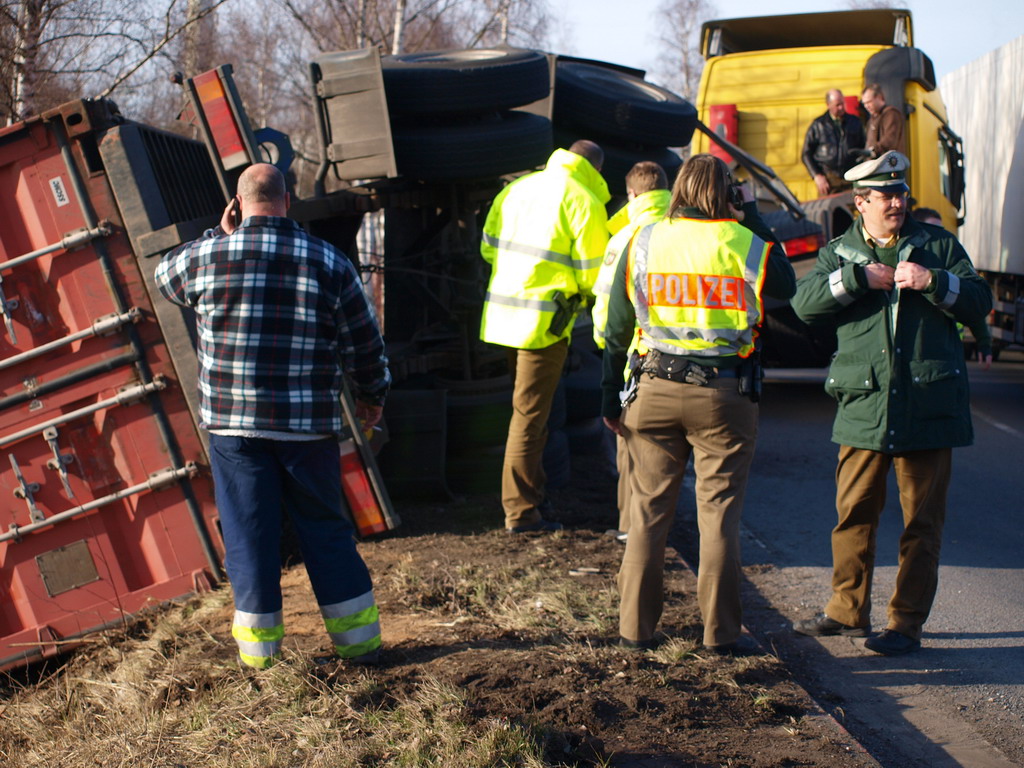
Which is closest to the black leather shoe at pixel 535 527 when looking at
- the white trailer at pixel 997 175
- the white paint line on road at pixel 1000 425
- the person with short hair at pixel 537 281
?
the person with short hair at pixel 537 281

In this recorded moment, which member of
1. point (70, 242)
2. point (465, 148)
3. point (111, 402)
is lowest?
point (111, 402)

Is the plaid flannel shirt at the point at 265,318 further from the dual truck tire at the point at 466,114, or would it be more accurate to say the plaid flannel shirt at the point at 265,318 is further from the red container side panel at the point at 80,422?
the dual truck tire at the point at 466,114

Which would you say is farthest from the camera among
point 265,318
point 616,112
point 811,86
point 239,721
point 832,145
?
point 811,86

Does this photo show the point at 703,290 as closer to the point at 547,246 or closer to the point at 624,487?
the point at 547,246

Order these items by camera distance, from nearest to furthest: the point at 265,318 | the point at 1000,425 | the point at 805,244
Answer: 1. the point at 265,318
2. the point at 805,244
3. the point at 1000,425

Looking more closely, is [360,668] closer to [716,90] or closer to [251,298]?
[251,298]

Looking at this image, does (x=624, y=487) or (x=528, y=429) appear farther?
(x=528, y=429)

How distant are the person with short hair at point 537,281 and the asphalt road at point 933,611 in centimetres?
97

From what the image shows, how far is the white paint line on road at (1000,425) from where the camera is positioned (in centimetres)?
890

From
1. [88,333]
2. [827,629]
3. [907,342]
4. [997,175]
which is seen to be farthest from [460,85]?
[997,175]

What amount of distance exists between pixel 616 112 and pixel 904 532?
3916mm

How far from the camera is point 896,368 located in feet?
13.3

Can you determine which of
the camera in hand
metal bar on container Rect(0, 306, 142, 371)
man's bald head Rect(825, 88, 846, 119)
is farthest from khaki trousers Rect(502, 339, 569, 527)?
man's bald head Rect(825, 88, 846, 119)

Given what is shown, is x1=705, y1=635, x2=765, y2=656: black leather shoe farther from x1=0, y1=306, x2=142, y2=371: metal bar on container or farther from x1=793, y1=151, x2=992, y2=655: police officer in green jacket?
A: x1=0, y1=306, x2=142, y2=371: metal bar on container
